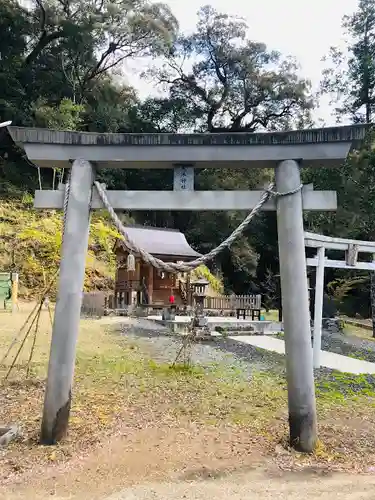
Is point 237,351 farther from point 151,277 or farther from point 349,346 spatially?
point 151,277

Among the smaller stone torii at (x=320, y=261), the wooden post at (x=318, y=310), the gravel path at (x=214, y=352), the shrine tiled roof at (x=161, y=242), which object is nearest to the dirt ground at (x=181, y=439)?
the gravel path at (x=214, y=352)

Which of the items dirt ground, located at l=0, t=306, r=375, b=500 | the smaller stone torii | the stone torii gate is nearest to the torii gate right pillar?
the stone torii gate

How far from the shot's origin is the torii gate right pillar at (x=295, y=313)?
3.84 metres

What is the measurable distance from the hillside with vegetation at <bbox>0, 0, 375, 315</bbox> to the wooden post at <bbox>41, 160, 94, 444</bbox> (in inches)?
581

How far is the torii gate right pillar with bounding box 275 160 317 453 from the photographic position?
151 inches

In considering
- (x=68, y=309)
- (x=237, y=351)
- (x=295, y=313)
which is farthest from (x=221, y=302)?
Result: (x=68, y=309)

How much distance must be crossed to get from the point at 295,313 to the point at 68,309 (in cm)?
203

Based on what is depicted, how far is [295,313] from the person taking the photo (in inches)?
157

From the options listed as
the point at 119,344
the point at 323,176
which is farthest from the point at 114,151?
the point at 323,176

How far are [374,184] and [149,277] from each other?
31.9 ft

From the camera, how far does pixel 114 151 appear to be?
429 centimetres

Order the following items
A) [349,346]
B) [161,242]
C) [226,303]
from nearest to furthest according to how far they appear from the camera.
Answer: [349,346] < [226,303] < [161,242]

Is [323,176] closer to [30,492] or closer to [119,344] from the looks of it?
[119,344]

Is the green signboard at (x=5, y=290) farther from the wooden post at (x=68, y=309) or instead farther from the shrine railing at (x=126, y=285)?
the wooden post at (x=68, y=309)
